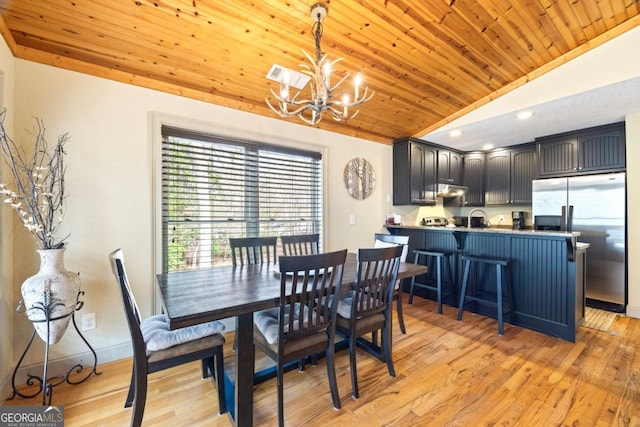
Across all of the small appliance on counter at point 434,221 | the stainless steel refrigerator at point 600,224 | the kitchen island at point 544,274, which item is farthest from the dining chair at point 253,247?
the stainless steel refrigerator at point 600,224

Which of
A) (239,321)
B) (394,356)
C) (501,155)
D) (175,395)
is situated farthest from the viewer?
(501,155)

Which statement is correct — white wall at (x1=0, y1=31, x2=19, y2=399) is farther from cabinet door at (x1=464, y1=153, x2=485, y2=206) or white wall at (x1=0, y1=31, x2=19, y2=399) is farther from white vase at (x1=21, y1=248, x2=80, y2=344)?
cabinet door at (x1=464, y1=153, x2=485, y2=206)

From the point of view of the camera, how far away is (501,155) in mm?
4738

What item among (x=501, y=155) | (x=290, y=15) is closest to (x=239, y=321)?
(x=290, y=15)

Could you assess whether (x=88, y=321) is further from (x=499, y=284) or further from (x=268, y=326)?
(x=499, y=284)

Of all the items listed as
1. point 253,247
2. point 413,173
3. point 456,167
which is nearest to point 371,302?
point 253,247

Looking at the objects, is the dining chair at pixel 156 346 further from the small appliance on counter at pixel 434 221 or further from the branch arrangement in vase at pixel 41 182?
the small appliance on counter at pixel 434 221

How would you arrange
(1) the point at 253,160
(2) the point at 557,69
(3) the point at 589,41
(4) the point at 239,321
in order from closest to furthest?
(4) the point at 239,321, (3) the point at 589,41, (2) the point at 557,69, (1) the point at 253,160

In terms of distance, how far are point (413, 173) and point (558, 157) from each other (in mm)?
2069

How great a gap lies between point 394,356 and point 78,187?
295 cm

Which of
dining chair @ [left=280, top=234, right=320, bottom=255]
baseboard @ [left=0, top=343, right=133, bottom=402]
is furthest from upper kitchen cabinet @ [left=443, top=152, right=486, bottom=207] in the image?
baseboard @ [left=0, top=343, right=133, bottom=402]

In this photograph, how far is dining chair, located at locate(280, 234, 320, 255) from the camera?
273cm

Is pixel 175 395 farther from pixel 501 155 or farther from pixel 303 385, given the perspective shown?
pixel 501 155

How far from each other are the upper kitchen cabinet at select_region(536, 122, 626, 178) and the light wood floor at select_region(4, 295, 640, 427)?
89.9 inches
